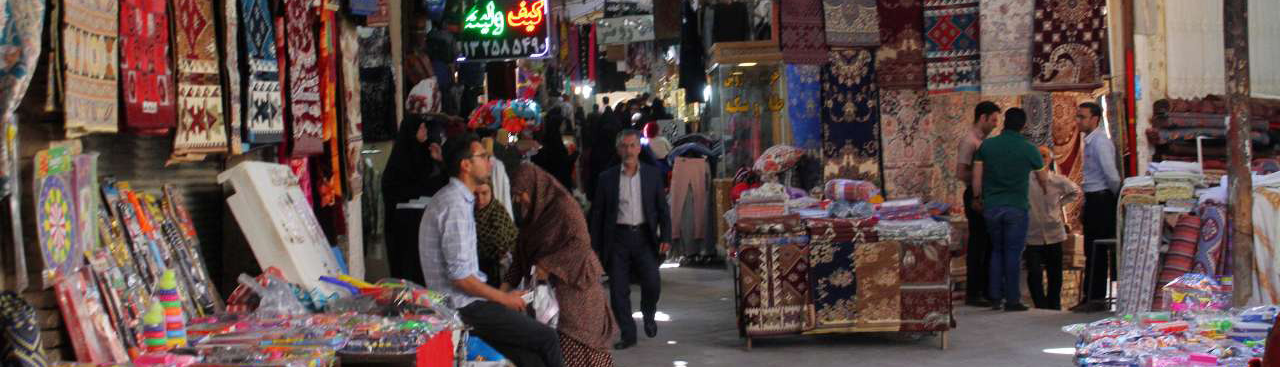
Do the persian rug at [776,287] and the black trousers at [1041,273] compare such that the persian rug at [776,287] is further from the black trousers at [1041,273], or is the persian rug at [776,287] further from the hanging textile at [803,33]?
the hanging textile at [803,33]

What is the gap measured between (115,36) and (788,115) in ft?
27.1

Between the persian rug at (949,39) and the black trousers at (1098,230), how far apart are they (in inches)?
64.3

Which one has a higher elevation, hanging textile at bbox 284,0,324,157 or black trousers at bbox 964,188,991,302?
hanging textile at bbox 284,0,324,157

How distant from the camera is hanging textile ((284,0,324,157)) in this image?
680 cm

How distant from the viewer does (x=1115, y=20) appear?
1104cm

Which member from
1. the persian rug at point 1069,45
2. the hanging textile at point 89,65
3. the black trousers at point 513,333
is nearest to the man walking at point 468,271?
the black trousers at point 513,333

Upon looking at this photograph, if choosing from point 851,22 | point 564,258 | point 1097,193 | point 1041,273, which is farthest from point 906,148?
point 564,258

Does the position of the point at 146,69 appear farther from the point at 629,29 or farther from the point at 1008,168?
the point at 629,29

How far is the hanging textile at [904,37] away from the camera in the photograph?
12.1 m

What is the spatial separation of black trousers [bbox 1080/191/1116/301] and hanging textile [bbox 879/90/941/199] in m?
1.75

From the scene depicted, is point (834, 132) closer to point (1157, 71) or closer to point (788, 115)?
point (788, 115)

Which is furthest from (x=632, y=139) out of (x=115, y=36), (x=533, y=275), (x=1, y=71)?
(x=1, y=71)

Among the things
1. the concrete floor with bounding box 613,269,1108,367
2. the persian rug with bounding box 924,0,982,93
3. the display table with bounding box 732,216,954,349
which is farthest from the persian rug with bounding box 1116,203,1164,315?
the persian rug with bounding box 924,0,982,93

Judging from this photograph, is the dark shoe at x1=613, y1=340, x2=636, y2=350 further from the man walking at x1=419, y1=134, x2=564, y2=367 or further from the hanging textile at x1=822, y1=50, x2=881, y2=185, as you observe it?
the hanging textile at x1=822, y1=50, x2=881, y2=185
